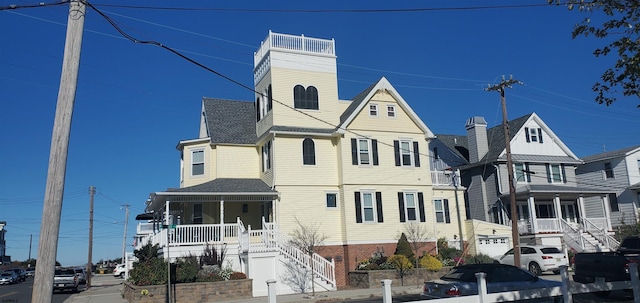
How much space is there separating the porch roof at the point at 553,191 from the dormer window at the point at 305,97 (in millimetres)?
15857

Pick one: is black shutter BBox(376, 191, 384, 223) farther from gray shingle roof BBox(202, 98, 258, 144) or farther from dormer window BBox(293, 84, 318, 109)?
gray shingle roof BBox(202, 98, 258, 144)

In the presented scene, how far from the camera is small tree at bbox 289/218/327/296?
25.2 m

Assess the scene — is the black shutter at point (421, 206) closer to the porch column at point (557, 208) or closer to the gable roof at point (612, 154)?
the porch column at point (557, 208)

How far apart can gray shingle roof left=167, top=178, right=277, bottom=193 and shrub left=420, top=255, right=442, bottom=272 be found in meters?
8.54

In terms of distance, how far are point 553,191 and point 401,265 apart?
15710 millimetres

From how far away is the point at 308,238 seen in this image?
26734mm

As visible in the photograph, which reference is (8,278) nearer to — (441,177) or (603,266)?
(441,177)

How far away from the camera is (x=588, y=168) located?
1796 inches

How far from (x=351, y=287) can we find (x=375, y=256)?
2441 mm

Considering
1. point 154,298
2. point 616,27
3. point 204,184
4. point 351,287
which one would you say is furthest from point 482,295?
point 204,184

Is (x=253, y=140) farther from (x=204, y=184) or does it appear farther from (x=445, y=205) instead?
(x=445, y=205)

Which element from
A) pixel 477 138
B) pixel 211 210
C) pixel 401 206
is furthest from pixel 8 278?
pixel 477 138

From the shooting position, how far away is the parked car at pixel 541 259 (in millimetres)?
26531

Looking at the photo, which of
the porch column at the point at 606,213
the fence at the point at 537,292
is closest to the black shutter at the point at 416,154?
the porch column at the point at 606,213
